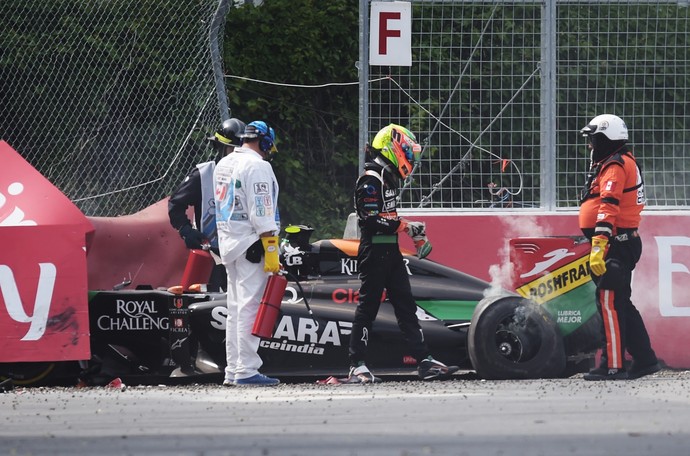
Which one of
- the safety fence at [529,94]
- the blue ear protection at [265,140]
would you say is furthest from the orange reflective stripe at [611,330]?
the blue ear protection at [265,140]

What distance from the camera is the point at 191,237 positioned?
363 inches

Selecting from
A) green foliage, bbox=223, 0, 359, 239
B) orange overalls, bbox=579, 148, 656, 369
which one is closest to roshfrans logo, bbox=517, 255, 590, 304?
orange overalls, bbox=579, 148, 656, 369

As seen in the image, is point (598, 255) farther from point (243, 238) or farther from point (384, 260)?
point (243, 238)

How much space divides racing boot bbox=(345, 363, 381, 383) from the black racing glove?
58.7 inches

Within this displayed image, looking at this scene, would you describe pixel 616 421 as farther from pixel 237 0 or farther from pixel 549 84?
pixel 237 0

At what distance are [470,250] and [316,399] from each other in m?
3.34

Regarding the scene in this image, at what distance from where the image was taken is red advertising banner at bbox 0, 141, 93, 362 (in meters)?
A: 8.71

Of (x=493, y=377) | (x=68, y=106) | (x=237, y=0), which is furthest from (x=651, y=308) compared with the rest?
(x=237, y=0)

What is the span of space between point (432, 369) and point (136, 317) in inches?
Answer: 78.3

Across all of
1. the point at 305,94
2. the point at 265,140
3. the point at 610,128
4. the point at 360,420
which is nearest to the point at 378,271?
the point at 265,140

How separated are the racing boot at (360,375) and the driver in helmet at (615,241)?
1.44m

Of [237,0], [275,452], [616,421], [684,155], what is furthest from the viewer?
[237,0]

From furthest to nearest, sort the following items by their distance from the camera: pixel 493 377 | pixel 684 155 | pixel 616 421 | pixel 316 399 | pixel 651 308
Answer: pixel 684 155 → pixel 651 308 → pixel 493 377 → pixel 316 399 → pixel 616 421

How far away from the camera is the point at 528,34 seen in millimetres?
10719
